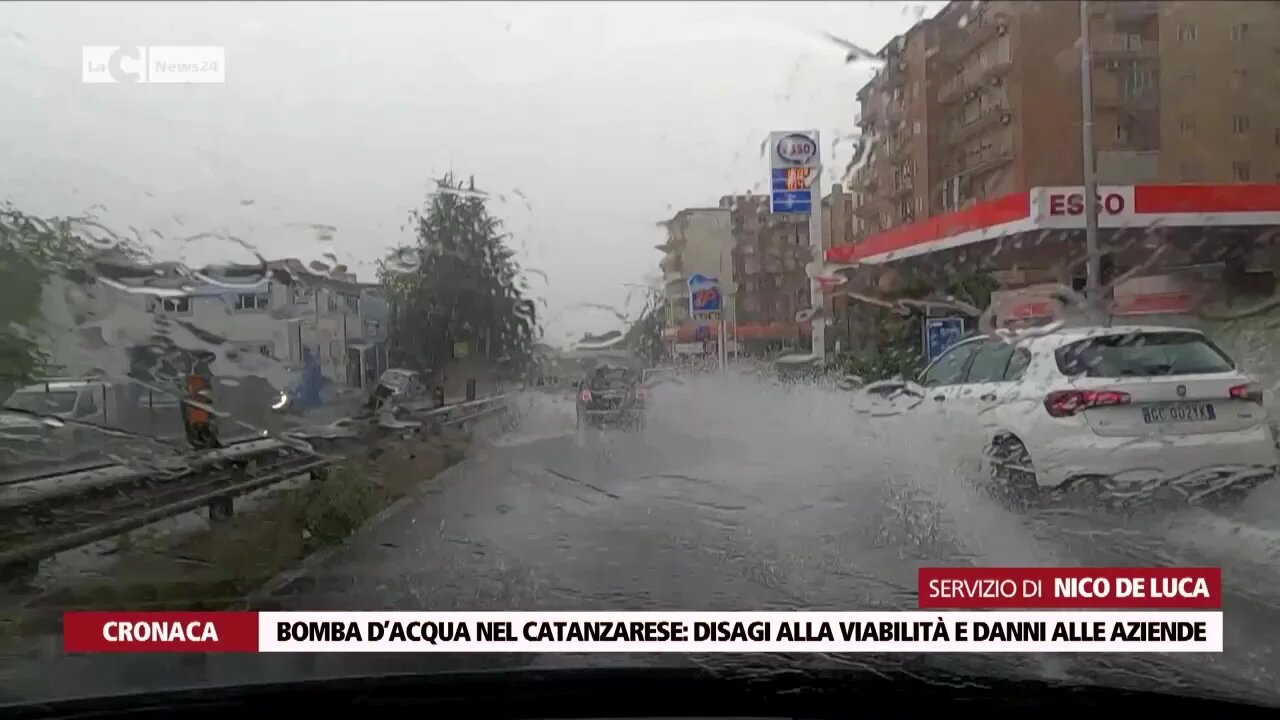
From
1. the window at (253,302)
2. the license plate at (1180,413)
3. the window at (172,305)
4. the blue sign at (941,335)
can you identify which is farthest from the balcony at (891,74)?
the window at (172,305)

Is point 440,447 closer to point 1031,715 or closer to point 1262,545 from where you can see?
point 1031,715

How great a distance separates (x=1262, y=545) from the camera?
462 centimetres

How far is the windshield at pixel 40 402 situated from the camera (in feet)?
16.5

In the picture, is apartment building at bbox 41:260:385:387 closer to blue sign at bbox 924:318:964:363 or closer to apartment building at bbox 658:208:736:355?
apartment building at bbox 658:208:736:355

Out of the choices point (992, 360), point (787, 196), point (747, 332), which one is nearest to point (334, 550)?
point (747, 332)

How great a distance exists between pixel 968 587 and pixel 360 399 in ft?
9.65

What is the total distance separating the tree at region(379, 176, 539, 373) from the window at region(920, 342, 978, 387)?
6.46ft

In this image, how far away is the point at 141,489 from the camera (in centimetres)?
513

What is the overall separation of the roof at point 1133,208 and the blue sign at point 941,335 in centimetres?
41

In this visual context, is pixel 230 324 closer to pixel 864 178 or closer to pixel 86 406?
pixel 86 406

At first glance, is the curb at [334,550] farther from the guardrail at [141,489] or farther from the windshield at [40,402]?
the windshield at [40,402]

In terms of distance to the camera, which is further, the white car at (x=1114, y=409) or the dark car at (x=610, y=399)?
the dark car at (x=610, y=399)

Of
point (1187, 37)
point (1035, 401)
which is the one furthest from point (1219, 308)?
point (1187, 37)

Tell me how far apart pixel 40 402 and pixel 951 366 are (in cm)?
417
